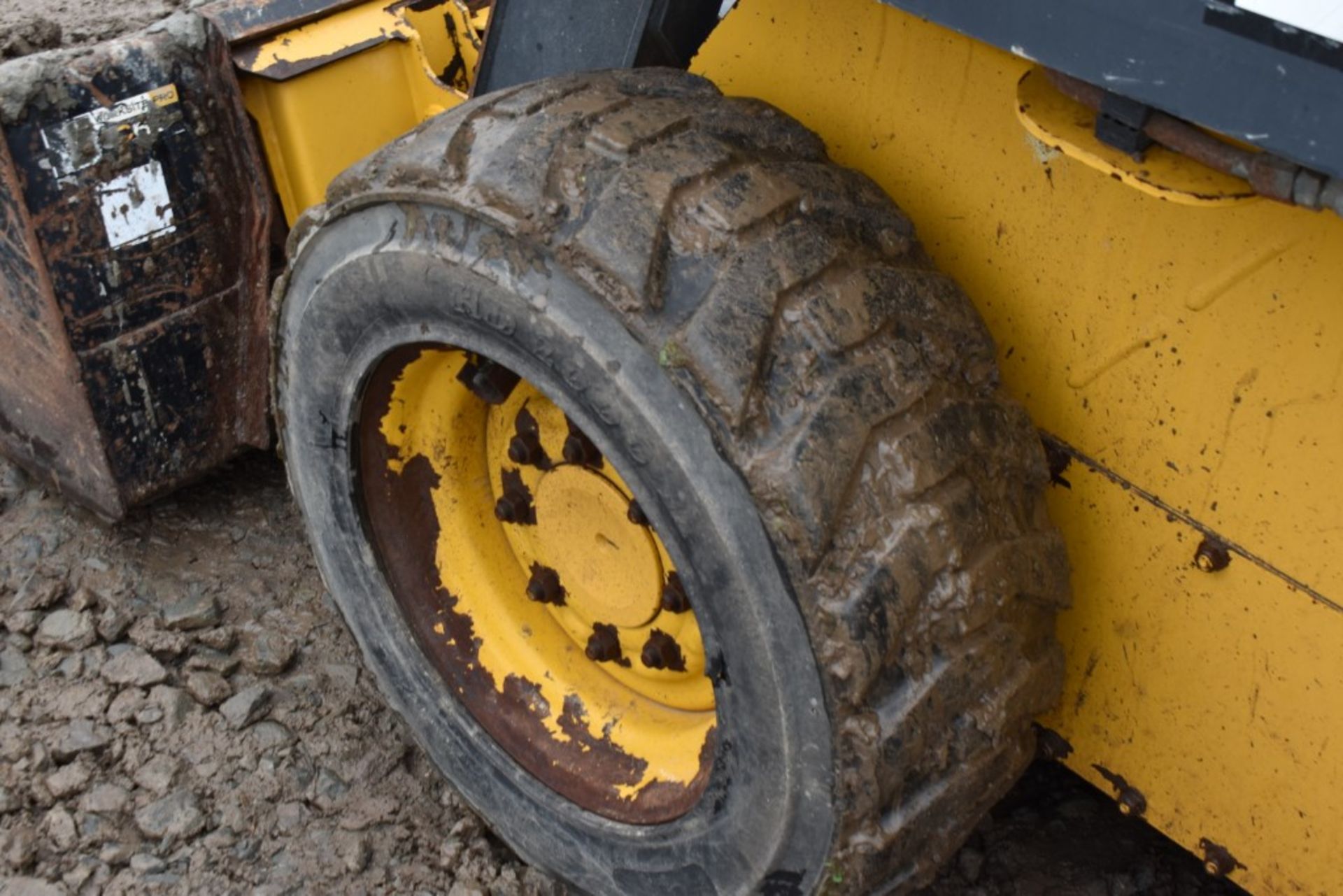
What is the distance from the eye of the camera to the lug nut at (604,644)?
205 centimetres

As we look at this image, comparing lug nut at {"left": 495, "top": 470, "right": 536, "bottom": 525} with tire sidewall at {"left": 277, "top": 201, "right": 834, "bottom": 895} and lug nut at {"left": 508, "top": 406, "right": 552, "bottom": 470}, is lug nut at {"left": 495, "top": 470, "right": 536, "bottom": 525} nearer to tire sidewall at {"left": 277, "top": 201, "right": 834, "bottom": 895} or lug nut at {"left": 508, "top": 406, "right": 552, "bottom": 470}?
lug nut at {"left": 508, "top": 406, "right": 552, "bottom": 470}

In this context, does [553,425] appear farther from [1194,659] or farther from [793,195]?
[1194,659]

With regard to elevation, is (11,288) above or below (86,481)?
above

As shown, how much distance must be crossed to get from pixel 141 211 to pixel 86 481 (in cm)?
52

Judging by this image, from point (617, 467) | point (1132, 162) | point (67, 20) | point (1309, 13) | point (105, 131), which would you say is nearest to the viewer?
point (1309, 13)

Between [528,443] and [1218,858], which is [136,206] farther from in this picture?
[1218,858]

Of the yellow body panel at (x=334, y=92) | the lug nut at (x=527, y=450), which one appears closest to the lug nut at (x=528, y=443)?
the lug nut at (x=527, y=450)

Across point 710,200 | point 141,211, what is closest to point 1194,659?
point 710,200

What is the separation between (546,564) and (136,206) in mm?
884

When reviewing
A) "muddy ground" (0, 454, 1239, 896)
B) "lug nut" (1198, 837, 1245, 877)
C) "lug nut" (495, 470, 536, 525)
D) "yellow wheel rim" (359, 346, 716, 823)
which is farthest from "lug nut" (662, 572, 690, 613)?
"lug nut" (1198, 837, 1245, 877)

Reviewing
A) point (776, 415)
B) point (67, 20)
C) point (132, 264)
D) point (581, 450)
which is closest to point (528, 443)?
point (581, 450)

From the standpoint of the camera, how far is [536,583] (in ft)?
6.91

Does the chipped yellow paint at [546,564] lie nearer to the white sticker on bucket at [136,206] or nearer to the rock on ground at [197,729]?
the rock on ground at [197,729]

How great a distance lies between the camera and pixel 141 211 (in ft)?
7.63
